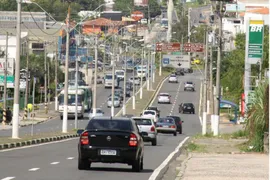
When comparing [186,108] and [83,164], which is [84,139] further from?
[186,108]

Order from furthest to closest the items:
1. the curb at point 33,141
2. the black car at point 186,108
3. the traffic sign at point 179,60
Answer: the traffic sign at point 179,60
the black car at point 186,108
the curb at point 33,141

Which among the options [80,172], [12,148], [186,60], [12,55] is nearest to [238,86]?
[186,60]

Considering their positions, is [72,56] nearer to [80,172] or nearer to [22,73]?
[22,73]

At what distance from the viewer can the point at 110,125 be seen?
26266 mm

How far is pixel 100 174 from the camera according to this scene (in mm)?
24875

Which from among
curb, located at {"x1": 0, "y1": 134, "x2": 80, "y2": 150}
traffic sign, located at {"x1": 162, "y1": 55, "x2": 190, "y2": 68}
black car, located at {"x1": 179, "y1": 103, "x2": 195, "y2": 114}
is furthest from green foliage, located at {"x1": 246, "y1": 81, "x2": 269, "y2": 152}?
traffic sign, located at {"x1": 162, "y1": 55, "x2": 190, "y2": 68}

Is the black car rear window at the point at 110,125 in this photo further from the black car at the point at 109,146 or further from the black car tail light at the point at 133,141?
the black car tail light at the point at 133,141

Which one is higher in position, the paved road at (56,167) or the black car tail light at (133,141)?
the black car tail light at (133,141)

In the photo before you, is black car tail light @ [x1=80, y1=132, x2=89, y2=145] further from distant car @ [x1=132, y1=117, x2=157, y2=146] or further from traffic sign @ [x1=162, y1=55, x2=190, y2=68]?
traffic sign @ [x1=162, y1=55, x2=190, y2=68]

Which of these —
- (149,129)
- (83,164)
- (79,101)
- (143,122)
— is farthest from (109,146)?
(79,101)

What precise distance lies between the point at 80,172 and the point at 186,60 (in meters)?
115

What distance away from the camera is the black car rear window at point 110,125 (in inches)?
1030

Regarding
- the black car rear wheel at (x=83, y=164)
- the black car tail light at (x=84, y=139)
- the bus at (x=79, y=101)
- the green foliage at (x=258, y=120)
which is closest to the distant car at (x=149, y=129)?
the green foliage at (x=258, y=120)

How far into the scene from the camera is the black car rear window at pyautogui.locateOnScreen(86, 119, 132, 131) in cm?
2616
